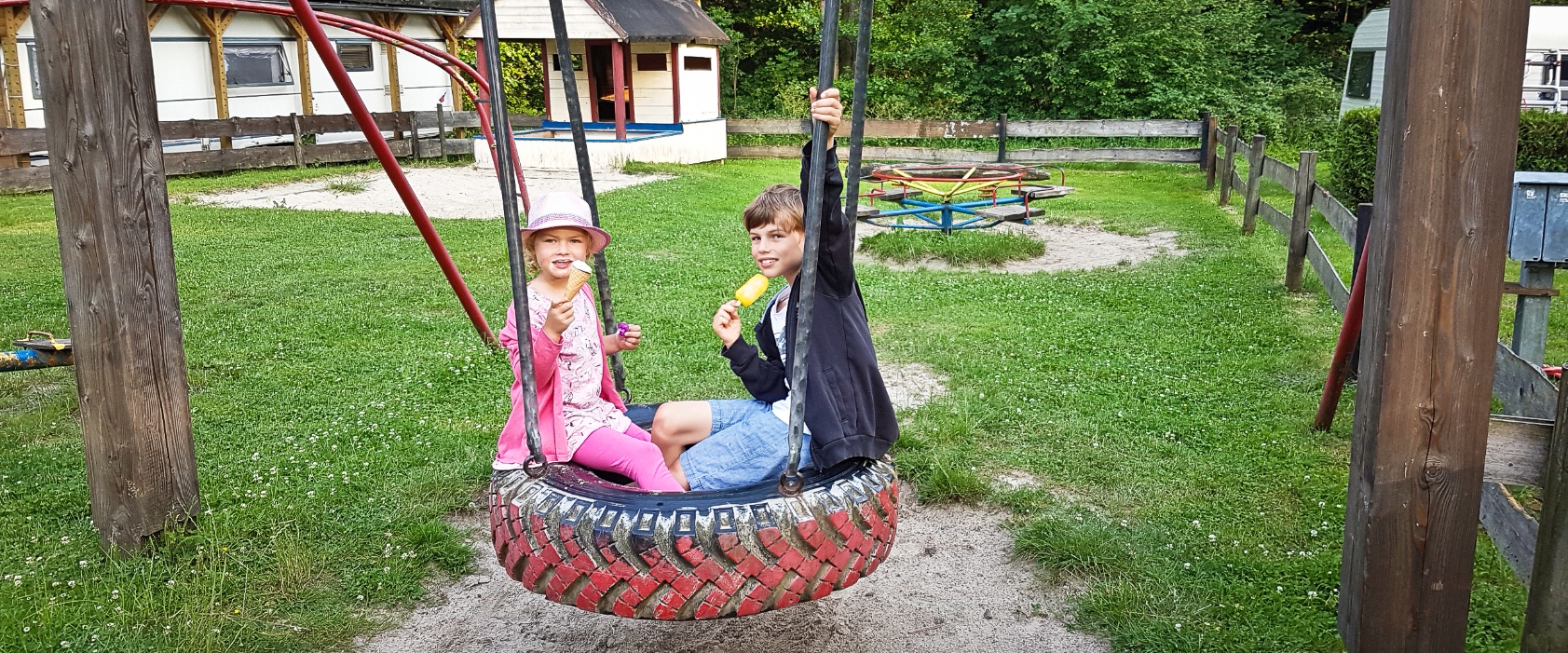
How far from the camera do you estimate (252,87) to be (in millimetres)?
20172

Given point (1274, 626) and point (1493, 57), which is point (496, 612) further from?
point (1493, 57)

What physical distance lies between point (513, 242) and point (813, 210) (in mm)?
707

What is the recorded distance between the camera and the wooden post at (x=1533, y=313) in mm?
5070

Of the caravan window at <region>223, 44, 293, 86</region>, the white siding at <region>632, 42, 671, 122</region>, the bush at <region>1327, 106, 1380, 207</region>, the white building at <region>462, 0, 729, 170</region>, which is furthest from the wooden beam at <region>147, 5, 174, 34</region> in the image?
the bush at <region>1327, 106, 1380, 207</region>

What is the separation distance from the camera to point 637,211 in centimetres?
1345

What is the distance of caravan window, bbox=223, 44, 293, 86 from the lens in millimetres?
19781

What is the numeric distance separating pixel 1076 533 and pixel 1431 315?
1.70m

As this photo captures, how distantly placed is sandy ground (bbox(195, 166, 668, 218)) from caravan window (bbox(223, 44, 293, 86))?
4.06 metres

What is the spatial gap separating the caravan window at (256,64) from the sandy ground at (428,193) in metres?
4.06

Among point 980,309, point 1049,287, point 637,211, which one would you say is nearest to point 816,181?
point 980,309

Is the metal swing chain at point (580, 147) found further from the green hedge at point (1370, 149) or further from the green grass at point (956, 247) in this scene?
the green hedge at point (1370, 149)

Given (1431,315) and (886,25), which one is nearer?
(1431,315)

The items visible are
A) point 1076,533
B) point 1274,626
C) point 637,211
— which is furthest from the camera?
point 637,211

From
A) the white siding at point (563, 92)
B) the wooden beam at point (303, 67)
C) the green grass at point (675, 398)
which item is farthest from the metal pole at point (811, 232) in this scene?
the white siding at point (563, 92)
